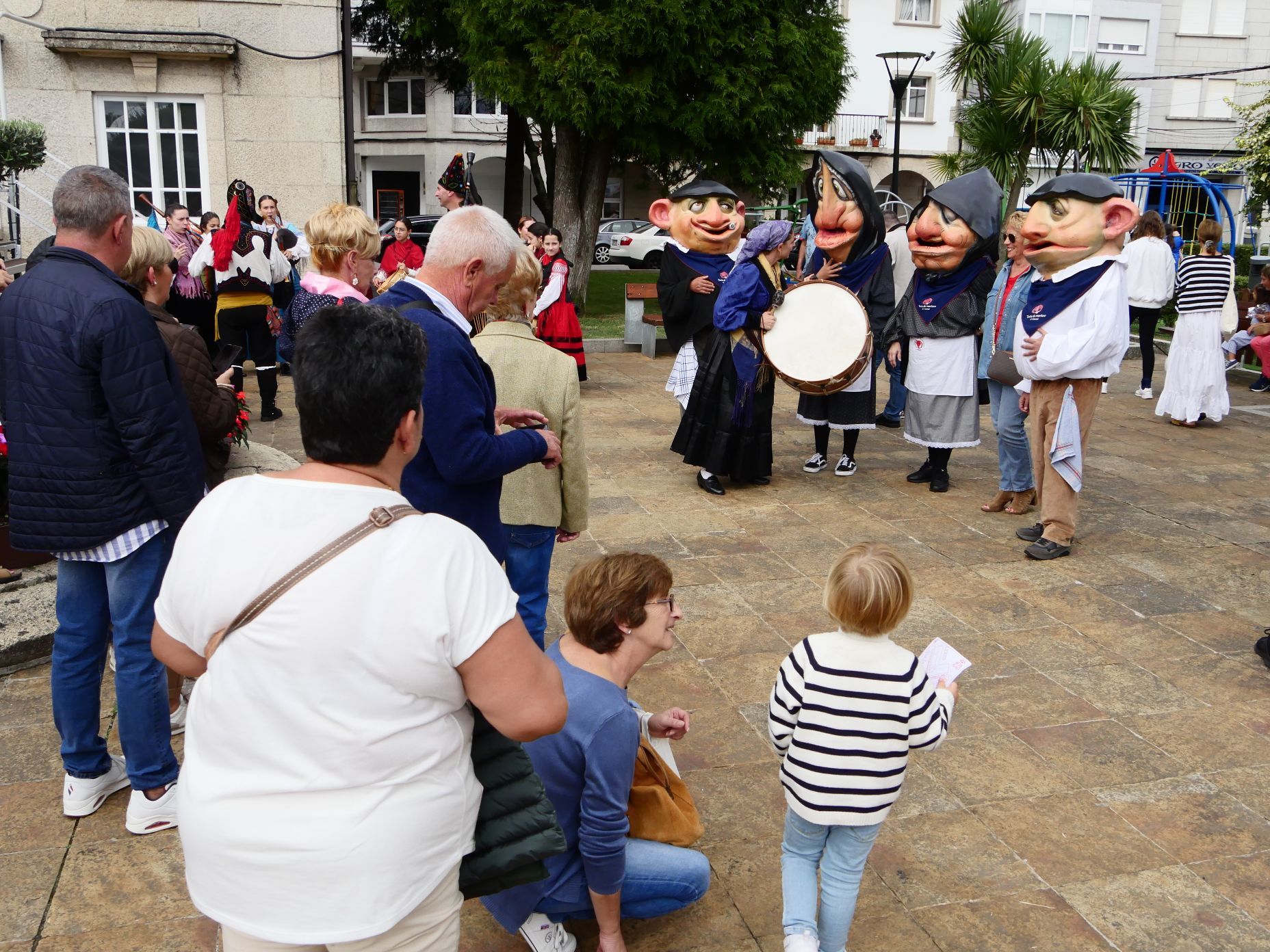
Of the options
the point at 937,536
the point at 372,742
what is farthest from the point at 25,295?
the point at 937,536

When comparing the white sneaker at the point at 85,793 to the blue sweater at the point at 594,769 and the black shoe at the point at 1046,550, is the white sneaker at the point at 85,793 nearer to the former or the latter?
the blue sweater at the point at 594,769

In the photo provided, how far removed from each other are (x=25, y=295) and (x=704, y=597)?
3303mm

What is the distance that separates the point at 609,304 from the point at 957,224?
1263cm

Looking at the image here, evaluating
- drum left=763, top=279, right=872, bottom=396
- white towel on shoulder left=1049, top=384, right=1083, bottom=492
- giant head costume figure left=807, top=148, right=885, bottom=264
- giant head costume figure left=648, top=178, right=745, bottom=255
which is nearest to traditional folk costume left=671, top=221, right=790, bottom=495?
drum left=763, top=279, right=872, bottom=396

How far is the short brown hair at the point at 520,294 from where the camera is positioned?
3.88 m

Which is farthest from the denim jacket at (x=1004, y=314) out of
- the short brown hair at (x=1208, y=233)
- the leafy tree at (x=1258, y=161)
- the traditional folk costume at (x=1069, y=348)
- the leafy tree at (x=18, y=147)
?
the leafy tree at (x=1258, y=161)

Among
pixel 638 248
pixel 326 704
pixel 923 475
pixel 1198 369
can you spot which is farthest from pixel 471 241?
pixel 638 248

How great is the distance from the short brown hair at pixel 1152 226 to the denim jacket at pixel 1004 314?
411 cm

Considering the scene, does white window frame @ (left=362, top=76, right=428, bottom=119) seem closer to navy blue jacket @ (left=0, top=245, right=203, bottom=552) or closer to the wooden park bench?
the wooden park bench

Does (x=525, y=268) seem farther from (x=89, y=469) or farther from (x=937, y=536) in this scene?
(x=937, y=536)

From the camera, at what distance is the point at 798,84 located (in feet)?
50.2

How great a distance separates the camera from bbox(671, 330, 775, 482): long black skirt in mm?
7270

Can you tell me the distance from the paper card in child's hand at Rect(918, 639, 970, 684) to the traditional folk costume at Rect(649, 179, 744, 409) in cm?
515

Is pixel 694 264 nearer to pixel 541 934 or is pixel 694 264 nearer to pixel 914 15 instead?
pixel 541 934
